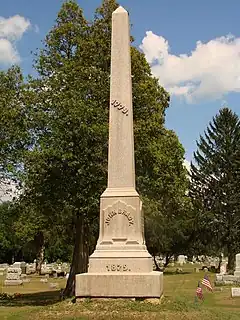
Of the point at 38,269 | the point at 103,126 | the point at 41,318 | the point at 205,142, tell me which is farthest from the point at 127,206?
the point at 205,142

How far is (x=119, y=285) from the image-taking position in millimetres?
10031

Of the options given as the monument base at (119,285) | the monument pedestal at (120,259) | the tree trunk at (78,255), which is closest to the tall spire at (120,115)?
the monument pedestal at (120,259)

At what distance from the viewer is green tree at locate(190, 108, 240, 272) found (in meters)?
47.3

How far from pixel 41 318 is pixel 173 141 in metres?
15.8

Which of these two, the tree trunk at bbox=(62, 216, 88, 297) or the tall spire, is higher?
the tall spire

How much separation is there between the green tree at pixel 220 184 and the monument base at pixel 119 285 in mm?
36776

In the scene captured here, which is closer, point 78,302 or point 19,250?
point 78,302

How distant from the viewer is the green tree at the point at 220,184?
47344mm

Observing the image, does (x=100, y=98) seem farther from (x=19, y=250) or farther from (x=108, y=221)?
(x=19, y=250)

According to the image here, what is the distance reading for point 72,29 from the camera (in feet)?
67.7

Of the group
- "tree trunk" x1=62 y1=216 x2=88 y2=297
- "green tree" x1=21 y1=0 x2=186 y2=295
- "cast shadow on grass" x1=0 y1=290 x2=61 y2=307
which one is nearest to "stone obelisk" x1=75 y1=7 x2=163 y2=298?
"green tree" x1=21 y1=0 x2=186 y2=295

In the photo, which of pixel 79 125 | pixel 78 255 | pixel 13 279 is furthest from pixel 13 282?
pixel 79 125

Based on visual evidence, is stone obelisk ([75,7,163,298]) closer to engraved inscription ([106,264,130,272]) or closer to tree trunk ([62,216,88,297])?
engraved inscription ([106,264,130,272])

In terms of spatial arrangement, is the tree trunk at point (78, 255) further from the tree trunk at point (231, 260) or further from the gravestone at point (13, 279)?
the tree trunk at point (231, 260)
